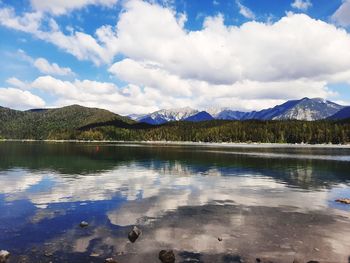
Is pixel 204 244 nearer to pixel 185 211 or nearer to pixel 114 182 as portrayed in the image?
pixel 185 211

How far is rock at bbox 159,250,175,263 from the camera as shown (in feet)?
66.6

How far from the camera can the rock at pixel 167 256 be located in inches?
799

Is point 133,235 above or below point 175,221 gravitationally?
above

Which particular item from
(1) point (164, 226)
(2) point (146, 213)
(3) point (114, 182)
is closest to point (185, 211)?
(2) point (146, 213)

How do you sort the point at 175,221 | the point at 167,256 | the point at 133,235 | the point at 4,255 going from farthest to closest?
the point at 175,221, the point at 133,235, the point at 167,256, the point at 4,255

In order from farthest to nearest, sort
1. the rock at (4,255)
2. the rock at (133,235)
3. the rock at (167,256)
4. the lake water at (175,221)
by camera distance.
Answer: the rock at (133,235)
the lake water at (175,221)
the rock at (167,256)
the rock at (4,255)

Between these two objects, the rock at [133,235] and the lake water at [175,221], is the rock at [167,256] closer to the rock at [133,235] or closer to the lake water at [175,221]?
the lake water at [175,221]

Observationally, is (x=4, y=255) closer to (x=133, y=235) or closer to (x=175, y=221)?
(x=133, y=235)

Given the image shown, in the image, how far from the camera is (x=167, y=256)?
804 inches

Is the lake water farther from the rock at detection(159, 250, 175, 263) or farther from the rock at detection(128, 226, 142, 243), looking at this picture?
the rock at detection(159, 250, 175, 263)

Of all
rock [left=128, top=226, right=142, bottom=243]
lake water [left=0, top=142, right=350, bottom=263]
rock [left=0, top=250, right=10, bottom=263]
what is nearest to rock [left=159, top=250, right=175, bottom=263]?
lake water [left=0, top=142, right=350, bottom=263]

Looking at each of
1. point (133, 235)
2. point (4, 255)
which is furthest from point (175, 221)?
point (4, 255)

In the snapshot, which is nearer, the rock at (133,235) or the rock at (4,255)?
the rock at (4,255)

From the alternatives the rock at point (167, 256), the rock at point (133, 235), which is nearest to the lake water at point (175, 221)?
the rock at point (133, 235)
